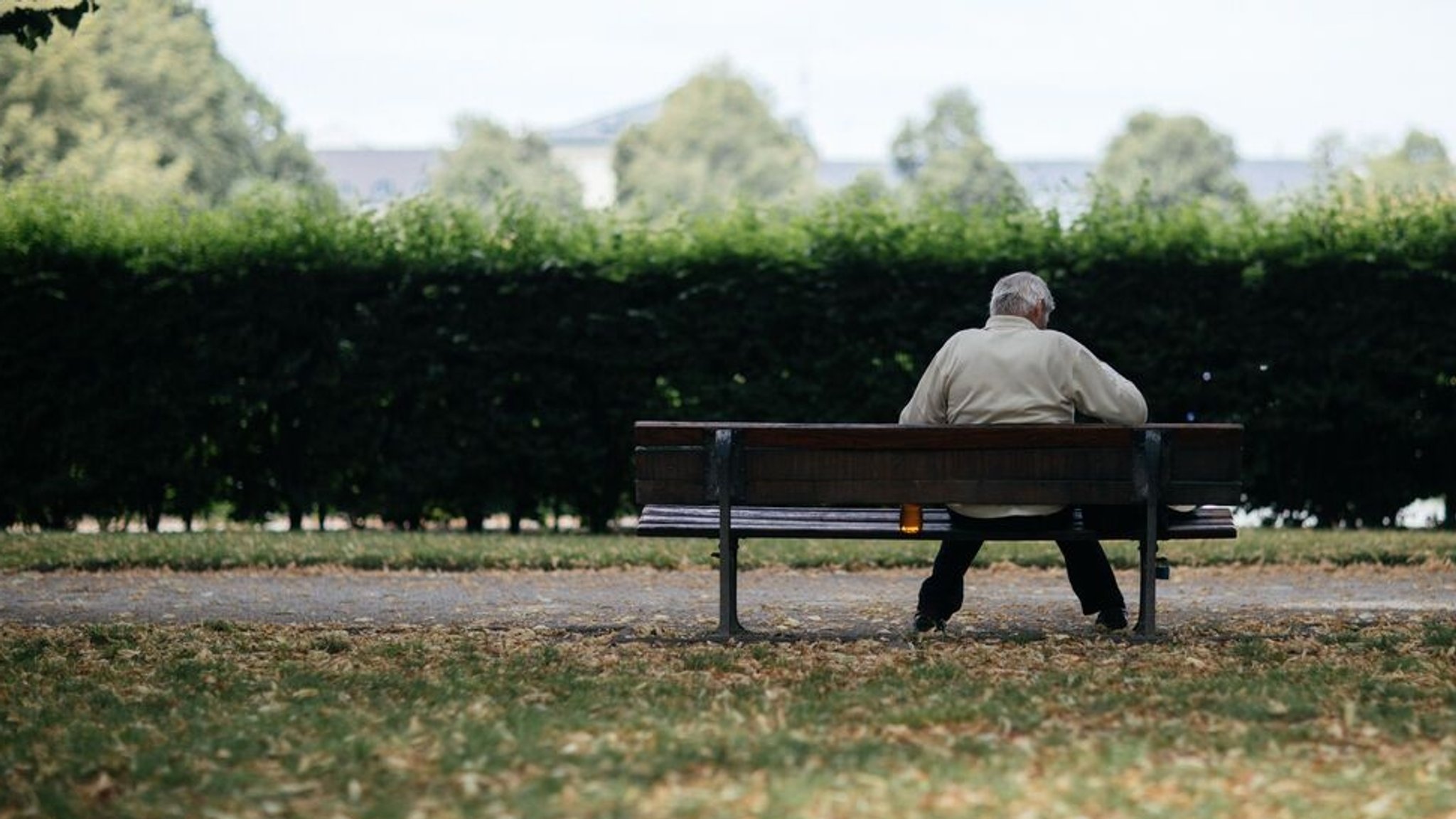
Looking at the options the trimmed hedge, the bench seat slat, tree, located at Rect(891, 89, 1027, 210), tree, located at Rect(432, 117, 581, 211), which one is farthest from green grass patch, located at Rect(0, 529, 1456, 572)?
tree, located at Rect(432, 117, 581, 211)

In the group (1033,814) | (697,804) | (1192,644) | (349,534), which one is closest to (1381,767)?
(1033,814)

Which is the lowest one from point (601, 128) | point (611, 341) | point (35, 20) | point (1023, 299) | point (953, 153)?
point (1023, 299)

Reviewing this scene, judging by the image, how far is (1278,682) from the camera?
6617mm

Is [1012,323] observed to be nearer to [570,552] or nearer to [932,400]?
[932,400]

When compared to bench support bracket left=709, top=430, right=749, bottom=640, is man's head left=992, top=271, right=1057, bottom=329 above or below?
above

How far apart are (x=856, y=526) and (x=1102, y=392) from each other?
3.97 ft

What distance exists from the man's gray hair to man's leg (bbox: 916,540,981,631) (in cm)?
105

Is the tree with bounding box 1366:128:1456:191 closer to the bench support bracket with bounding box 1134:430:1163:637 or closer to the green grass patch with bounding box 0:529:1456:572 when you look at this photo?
the green grass patch with bounding box 0:529:1456:572

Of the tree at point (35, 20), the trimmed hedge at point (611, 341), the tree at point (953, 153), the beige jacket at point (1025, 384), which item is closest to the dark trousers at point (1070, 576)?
the beige jacket at point (1025, 384)

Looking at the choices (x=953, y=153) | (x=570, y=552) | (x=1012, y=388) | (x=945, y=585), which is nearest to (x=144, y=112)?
(x=953, y=153)

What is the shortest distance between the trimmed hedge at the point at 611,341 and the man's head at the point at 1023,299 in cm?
677

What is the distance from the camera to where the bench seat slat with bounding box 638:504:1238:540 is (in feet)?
25.8

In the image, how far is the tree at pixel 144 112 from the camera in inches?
1667

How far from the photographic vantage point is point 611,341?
49.6 feet
